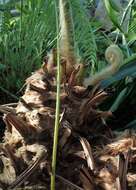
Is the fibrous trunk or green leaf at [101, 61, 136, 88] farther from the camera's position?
green leaf at [101, 61, 136, 88]

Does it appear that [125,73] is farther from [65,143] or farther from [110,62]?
[65,143]

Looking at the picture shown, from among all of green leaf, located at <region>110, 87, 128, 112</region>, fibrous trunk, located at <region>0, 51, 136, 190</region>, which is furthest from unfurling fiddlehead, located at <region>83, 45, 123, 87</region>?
green leaf, located at <region>110, 87, 128, 112</region>

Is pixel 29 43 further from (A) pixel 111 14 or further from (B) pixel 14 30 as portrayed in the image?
(A) pixel 111 14

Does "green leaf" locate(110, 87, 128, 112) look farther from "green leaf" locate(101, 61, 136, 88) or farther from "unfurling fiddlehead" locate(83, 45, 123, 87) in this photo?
"unfurling fiddlehead" locate(83, 45, 123, 87)

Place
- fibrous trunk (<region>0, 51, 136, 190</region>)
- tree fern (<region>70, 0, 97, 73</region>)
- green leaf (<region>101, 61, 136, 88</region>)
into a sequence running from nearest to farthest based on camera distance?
1. fibrous trunk (<region>0, 51, 136, 190</region>)
2. tree fern (<region>70, 0, 97, 73</region>)
3. green leaf (<region>101, 61, 136, 88</region>)

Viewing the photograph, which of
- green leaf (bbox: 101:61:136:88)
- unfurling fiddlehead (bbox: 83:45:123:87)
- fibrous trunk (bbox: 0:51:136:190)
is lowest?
fibrous trunk (bbox: 0:51:136:190)

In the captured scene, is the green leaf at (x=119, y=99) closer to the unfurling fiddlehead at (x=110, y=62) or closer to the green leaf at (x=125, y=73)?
the green leaf at (x=125, y=73)

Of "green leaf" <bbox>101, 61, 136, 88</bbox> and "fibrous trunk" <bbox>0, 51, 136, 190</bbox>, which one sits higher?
"green leaf" <bbox>101, 61, 136, 88</bbox>

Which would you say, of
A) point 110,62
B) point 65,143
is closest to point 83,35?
point 110,62
